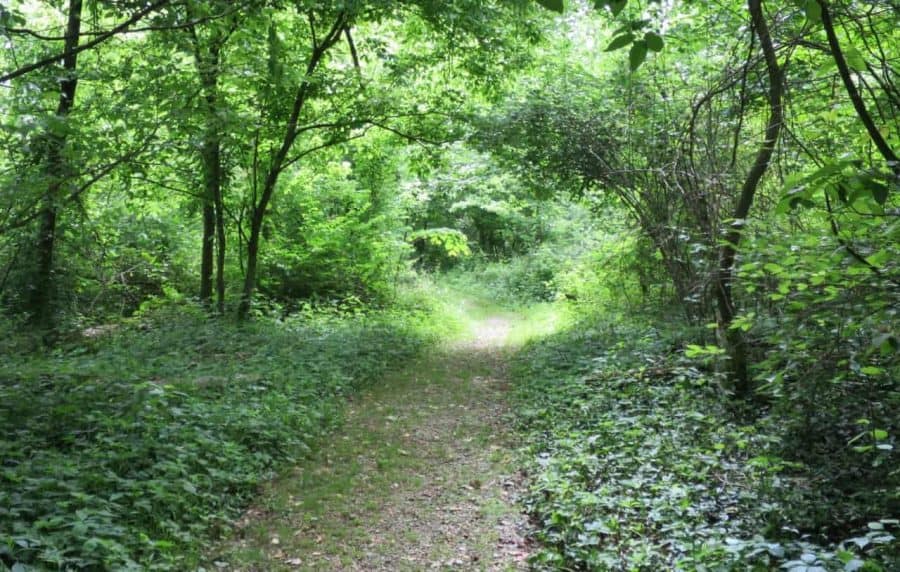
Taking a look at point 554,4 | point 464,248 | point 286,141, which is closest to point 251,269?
point 286,141

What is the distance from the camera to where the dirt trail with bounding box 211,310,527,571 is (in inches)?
181

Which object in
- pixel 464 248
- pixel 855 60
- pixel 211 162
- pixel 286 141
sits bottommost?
pixel 464 248

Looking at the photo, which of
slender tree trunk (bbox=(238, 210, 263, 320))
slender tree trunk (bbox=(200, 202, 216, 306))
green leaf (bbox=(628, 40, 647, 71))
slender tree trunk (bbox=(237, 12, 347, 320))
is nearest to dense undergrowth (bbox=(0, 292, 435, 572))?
slender tree trunk (bbox=(238, 210, 263, 320))

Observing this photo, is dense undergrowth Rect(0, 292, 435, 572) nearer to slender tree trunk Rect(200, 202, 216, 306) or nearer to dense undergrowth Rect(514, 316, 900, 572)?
dense undergrowth Rect(514, 316, 900, 572)

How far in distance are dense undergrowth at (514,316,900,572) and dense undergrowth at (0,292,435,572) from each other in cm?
268

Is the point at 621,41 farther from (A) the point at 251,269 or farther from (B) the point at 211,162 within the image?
(A) the point at 251,269

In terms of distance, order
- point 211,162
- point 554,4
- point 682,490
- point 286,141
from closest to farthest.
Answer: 1. point 554,4
2. point 682,490
3. point 211,162
4. point 286,141

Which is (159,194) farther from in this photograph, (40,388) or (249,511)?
(249,511)

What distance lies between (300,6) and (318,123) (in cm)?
285

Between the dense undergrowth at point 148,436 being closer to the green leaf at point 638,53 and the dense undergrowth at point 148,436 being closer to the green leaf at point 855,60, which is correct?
the green leaf at point 638,53

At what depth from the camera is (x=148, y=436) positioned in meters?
5.34

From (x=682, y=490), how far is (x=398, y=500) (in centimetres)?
252

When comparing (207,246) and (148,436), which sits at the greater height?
(207,246)

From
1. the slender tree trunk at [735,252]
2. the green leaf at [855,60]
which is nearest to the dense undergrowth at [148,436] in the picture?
the slender tree trunk at [735,252]
